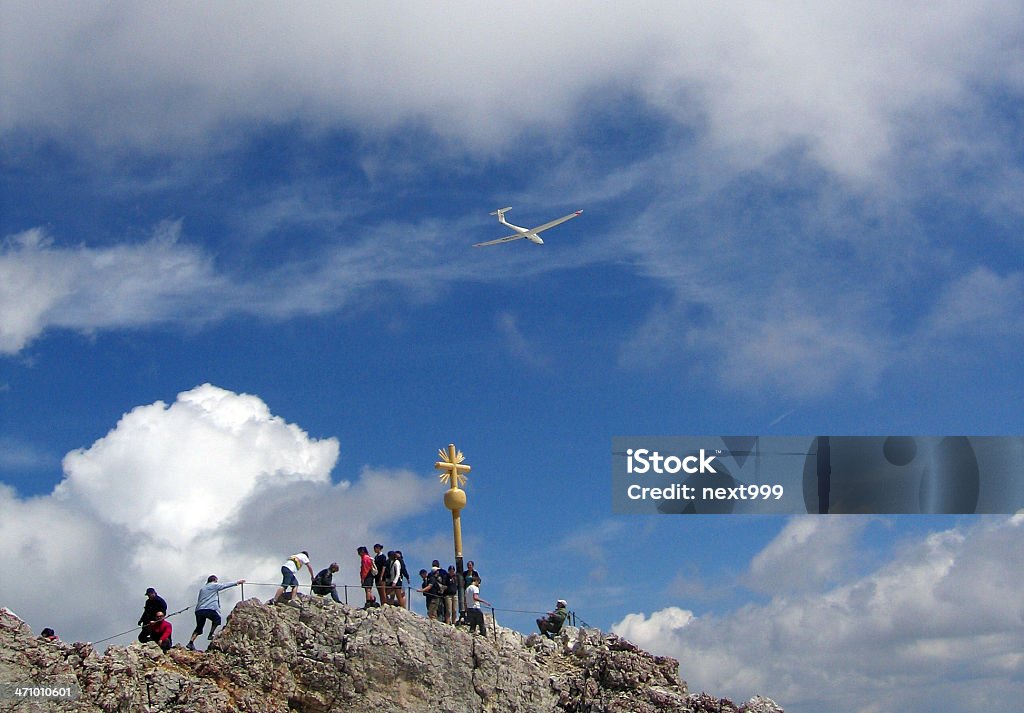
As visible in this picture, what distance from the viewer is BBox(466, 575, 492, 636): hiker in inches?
1612

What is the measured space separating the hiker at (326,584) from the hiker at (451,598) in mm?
4246

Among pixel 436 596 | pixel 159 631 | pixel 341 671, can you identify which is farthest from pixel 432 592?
pixel 159 631

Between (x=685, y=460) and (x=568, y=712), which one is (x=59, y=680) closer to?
(x=568, y=712)

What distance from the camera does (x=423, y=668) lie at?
123 feet

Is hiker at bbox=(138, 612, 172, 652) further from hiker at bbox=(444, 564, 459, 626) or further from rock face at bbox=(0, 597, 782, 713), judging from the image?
hiker at bbox=(444, 564, 459, 626)

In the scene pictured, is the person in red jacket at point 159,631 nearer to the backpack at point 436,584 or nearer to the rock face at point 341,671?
the rock face at point 341,671

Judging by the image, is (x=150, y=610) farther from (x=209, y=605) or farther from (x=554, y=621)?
(x=554, y=621)

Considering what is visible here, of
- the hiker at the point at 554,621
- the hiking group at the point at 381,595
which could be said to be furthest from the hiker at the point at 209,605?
the hiker at the point at 554,621

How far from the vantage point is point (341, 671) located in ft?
121

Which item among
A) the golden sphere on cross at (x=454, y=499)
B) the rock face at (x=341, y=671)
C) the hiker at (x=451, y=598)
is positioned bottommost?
the rock face at (x=341, y=671)

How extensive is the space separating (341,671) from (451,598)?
5715 mm

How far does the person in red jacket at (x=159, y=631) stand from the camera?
36.2 meters

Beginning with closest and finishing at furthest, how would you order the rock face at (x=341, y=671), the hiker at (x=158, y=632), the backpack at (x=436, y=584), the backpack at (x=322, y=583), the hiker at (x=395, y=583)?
the rock face at (x=341, y=671) → the hiker at (x=158, y=632) → the backpack at (x=322, y=583) → the hiker at (x=395, y=583) → the backpack at (x=436, y=584)

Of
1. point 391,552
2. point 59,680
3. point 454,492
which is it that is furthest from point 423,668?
→ point 59,680
